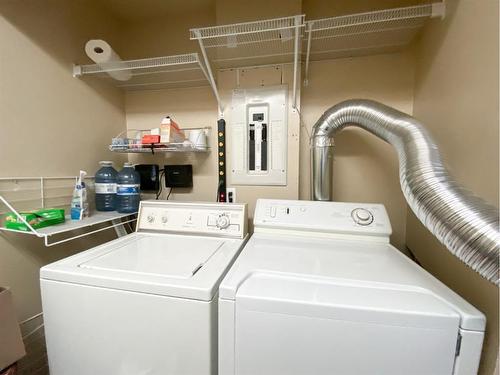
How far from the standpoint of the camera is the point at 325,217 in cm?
117

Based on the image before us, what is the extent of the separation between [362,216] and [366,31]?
975 millimetres

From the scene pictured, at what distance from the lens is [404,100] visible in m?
1.43

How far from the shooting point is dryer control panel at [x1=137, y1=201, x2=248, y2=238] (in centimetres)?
121

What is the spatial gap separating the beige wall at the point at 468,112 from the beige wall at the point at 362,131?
27 centimetres

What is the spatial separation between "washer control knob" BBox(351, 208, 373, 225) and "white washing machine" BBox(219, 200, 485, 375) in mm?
328

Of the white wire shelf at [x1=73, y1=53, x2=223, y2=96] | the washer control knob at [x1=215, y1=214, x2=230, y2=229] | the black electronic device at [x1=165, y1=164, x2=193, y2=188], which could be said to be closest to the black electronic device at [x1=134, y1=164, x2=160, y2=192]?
the black electronic device at [x1=165, y1=164, x2=193, y2=188]

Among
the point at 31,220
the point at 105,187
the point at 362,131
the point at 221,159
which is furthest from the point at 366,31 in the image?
the point at 31,220

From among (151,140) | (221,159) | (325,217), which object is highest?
(151,140)

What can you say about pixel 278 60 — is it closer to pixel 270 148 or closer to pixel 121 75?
pixel 270 148

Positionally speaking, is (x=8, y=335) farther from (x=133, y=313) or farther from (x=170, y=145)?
(x=170, y=145)

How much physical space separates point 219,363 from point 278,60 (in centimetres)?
164

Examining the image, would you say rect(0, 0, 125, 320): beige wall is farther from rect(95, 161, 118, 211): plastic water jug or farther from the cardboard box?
the cardboard box

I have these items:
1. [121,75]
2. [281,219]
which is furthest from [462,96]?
[121,75]

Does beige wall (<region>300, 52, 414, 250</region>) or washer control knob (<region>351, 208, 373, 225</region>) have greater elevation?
beige wall (<region>300, 52, 414, 250</region>)
